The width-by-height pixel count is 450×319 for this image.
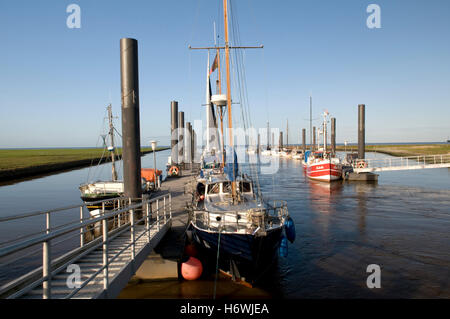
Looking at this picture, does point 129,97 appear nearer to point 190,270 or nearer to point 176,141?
point 190,270

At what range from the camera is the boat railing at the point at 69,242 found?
4242mm

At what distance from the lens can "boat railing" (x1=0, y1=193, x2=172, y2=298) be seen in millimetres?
4242

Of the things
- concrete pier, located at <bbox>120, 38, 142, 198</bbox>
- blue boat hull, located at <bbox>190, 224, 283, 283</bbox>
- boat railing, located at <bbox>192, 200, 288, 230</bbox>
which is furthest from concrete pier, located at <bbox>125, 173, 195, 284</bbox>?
concrete pier, located at <bbox>120, 38, 142, 198</bbox>

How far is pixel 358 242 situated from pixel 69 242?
1452cm

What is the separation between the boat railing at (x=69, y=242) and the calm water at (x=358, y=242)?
2.87m

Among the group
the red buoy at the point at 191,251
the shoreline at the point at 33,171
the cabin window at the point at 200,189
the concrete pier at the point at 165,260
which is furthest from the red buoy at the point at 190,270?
the shoreline at the point at 33,171

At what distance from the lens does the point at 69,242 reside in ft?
52.8

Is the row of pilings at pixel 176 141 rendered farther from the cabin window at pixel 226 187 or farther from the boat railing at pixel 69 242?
the cabin window at pixel 226 187

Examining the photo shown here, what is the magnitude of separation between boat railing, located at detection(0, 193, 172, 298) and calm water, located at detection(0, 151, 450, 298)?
2.87 metres

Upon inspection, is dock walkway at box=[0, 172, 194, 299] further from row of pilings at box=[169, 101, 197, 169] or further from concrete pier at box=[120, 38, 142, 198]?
row of pilings at box=[169, 101, 197, 169]

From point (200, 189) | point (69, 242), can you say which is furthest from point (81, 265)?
point (200, 189)

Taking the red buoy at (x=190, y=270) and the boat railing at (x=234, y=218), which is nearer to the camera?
the boat railing at (x=234, y=218)
